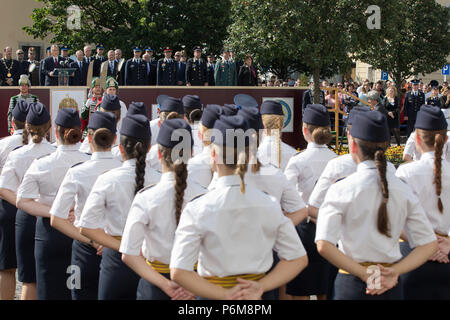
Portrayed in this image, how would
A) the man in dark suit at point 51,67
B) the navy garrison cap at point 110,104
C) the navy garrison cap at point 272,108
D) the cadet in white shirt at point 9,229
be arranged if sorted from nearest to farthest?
the navy garrison cap at point 272,108 → the cadet in white shirt at point 9,229 → the navy garrison cap at point 110,104 → the man in dark suit at point 51,67

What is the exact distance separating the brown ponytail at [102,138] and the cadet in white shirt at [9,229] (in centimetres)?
204

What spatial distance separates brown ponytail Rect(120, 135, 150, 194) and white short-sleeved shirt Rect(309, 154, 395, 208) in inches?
53.2

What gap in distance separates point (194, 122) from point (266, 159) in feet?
4.64

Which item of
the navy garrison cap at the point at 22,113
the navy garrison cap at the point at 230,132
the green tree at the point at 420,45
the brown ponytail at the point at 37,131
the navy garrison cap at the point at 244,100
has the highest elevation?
the green tree at the point at 420,45

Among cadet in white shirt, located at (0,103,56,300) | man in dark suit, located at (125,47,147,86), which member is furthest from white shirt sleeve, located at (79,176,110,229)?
man in dark suit, located at (125,47,147,86)

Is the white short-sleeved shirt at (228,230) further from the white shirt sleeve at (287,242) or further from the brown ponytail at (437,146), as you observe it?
the brown ponytail at (437,146)

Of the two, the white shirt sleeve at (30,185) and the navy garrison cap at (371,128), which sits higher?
the navy garrison cap at (371,128)

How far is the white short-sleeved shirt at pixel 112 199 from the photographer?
4250mm

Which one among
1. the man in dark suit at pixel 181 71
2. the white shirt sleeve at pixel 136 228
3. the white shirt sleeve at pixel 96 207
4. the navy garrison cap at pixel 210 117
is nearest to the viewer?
the white shirt sleeve at pixel 136 228

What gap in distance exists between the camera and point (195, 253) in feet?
11.2

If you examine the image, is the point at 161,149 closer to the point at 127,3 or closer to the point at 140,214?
the point at 140,214

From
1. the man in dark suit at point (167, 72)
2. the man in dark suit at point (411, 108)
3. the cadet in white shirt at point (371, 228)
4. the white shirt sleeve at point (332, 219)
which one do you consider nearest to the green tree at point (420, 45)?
the man in dark suit at point (411, 108)

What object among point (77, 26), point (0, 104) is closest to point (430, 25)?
point (77, 26)

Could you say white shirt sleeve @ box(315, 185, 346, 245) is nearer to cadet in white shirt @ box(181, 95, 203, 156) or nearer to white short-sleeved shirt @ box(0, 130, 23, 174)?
cadet in white shirt @ box(181, 95, 203, 156)
